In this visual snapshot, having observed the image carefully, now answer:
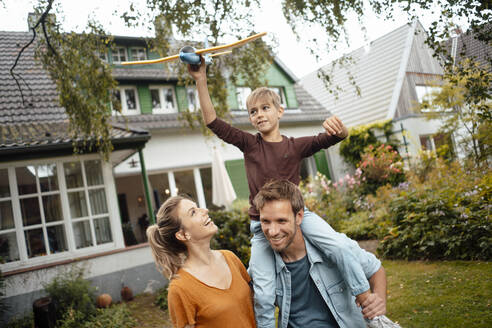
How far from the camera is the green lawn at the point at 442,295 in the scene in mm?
3539

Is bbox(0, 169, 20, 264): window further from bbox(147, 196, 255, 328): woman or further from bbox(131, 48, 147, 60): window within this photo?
bbox(131, 48, 147, 60): window

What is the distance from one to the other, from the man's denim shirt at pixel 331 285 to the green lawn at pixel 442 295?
6.67 feet

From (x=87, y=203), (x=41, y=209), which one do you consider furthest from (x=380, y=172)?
(x=41, y=209)

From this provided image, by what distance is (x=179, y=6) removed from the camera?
4660 millimetres

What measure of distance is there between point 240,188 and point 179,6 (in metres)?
7.55

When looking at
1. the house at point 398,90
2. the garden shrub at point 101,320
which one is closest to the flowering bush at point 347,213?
the house at point 398,90

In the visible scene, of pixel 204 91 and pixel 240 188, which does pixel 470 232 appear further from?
pixel 240 188

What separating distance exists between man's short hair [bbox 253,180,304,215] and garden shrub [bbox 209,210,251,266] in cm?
371

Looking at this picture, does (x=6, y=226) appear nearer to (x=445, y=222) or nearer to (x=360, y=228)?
(x=360, y=228)

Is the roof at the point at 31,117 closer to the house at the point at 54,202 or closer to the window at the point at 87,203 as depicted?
the house at the point at 54,202

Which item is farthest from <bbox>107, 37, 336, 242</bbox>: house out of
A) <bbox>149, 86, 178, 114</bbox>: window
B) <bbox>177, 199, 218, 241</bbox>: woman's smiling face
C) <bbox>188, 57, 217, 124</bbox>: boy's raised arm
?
<bbox>177, 199, 218, 241</bbox>: woman's smiling face

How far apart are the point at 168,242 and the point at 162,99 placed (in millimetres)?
9988

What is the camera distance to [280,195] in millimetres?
2027

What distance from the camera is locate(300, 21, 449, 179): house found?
13328mm
